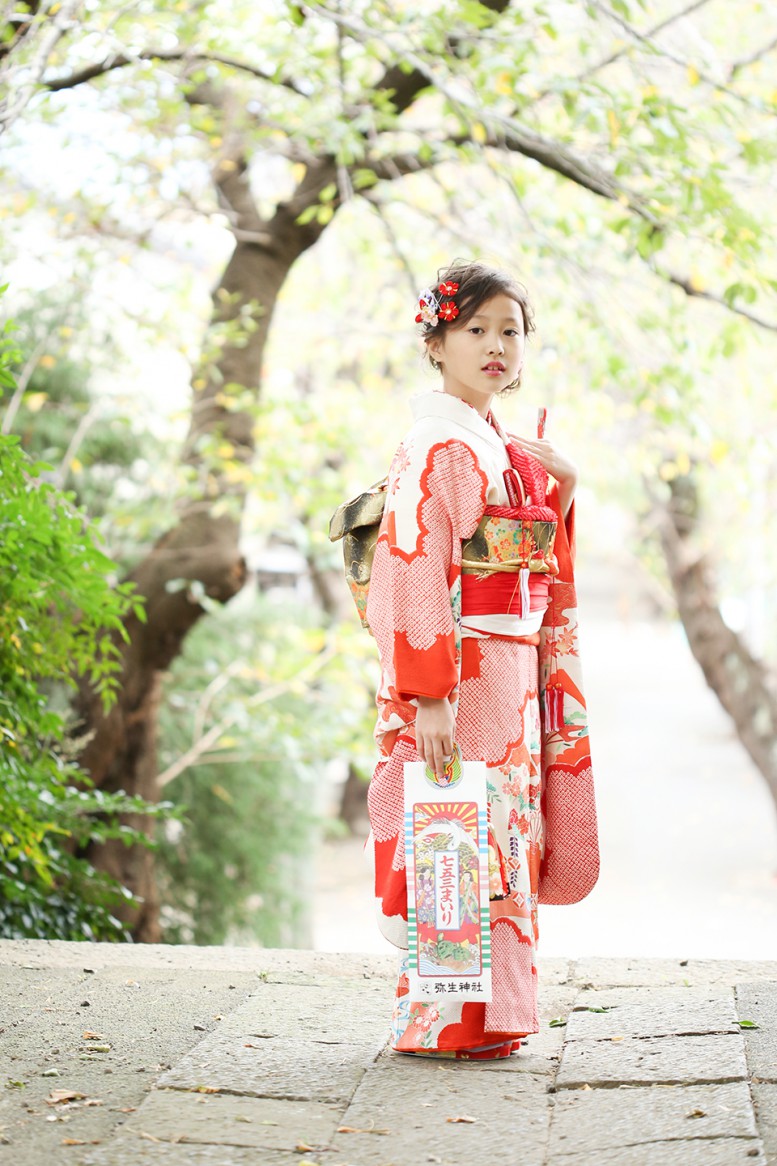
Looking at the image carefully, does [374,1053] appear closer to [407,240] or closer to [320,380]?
[407,240]

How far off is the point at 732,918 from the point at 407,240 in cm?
511

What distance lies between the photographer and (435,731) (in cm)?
211

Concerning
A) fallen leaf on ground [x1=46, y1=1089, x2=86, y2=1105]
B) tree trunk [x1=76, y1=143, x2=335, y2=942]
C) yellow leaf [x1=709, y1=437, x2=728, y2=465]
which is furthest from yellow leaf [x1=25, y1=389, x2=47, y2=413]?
fallen leaf on ground [x1=46, y1=1089, x2=86, y2=1105]

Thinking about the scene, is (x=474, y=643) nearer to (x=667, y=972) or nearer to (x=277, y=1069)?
(x=277, y=1069)

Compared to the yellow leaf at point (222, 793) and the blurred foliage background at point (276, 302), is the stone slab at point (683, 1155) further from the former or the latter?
the yellow leaf at point (222, 793)

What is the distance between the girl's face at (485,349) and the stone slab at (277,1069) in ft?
3.83

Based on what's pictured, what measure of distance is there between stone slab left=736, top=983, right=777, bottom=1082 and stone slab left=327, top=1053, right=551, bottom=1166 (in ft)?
1.11

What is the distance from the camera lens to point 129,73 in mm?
4523

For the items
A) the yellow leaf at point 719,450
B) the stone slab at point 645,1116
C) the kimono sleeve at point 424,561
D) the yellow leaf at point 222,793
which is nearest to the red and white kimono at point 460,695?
the kimono sleeve at point 424,561

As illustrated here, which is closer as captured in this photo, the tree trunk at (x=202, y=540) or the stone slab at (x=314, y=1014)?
the stone slab at (x=314, y=1014)

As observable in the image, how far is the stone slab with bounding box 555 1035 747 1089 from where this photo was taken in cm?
196

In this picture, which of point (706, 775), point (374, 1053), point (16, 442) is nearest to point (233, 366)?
point (16, 442)

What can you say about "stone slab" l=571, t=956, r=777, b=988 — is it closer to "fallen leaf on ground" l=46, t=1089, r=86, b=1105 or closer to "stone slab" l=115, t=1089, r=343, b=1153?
"stone slab" l=115, t=1089, r=343, b=1153

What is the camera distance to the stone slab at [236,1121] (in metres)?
1.75
